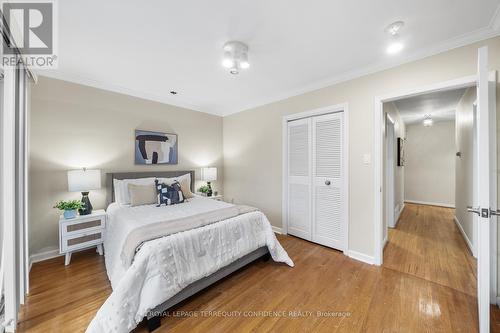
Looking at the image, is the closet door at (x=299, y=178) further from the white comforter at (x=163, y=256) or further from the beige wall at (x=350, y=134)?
the white comforter at (x=163, y=256)

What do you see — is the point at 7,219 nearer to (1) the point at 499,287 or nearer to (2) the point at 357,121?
(2) the point at 357,121

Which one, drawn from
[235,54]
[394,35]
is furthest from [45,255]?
[394,35]

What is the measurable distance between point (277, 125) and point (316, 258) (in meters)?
2.22

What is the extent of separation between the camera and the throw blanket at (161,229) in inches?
63.7

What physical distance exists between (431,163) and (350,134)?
507 centimetres

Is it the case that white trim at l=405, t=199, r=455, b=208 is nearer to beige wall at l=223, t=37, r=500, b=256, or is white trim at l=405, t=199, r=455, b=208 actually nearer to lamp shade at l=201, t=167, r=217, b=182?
beige wall at l=223, t=37, r=500, b=256

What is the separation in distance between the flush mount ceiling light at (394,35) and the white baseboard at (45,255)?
15.3ft

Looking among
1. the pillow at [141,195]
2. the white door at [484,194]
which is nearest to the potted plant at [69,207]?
the pillow at [141,195]

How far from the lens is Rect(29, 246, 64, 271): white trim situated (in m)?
2.48

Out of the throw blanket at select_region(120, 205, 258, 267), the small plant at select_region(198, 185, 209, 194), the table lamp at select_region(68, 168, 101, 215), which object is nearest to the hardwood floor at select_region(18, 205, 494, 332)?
the throw blanket at select_region(120, 205, 258, 267)

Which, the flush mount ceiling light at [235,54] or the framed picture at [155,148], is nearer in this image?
the flush mount ceiling light at [235,54]

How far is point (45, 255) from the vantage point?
257 cm

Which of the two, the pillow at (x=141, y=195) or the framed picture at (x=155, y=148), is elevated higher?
the framed picture at (x=155, y=148)

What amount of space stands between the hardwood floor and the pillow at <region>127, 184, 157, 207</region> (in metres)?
0.85
